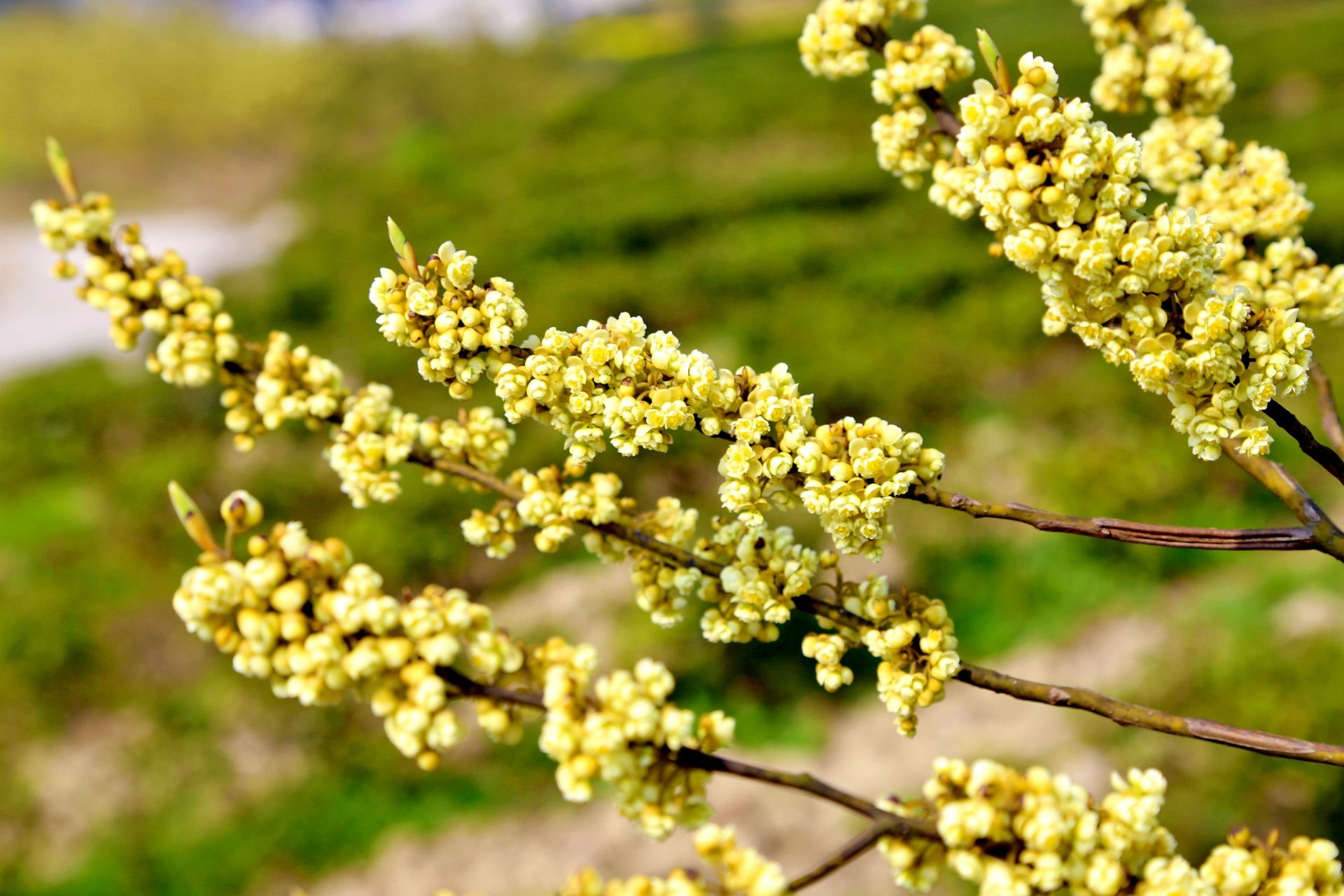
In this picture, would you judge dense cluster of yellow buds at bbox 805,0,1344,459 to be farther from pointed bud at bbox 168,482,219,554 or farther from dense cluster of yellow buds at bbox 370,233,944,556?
pointed bud at bbox 168,482,219,554

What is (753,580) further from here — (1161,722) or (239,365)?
(239,365)

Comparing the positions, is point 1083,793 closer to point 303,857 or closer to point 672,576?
point 672,576

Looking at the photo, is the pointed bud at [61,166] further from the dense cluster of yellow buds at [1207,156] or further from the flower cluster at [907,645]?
the dense cluster of yellow buds at [1207,156]

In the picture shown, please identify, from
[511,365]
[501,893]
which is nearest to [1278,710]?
[501,893]

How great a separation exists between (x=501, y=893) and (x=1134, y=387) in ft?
16.4

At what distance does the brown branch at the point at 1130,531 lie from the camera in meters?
0.99

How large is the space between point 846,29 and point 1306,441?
0.78 m

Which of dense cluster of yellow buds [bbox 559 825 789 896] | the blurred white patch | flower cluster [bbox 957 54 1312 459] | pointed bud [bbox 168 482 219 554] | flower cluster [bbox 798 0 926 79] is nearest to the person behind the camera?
pointed bud [bbox 168 482 219 554]

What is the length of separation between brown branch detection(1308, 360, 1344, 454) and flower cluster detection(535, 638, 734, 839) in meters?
0.85

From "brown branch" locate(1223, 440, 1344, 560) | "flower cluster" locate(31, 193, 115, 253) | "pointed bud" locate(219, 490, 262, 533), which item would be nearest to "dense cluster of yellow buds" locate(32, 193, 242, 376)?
"flower cluster" locate(31, 193, 115, 253)

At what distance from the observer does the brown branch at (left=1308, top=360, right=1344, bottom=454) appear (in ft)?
4.05

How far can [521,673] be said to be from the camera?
1110 millimetres

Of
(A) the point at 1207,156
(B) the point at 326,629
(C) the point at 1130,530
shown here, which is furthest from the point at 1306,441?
(B) the point at 326,629

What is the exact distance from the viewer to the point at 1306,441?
1023mm
